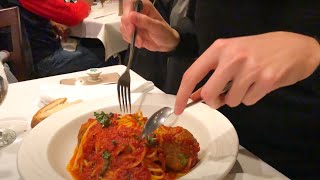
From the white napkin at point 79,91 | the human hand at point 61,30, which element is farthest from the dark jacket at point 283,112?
the human hand at point 61,30

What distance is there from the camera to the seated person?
2.92 metres

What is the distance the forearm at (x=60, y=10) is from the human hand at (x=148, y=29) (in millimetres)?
1931

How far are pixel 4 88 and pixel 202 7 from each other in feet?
2.22

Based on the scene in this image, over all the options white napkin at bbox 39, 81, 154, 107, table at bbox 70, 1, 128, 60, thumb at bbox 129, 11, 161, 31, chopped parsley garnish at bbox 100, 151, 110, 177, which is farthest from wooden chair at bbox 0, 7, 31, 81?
chopped parsley garnish at bbox 100, 151, 110, 177

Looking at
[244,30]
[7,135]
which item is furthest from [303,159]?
[7,135]

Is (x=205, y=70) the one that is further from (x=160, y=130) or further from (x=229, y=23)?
(x=229, y=23)

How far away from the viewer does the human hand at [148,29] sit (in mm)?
1123

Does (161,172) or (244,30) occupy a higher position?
(244,30)

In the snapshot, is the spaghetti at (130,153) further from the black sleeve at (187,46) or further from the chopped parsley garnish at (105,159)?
the black sleeve at (187,46)

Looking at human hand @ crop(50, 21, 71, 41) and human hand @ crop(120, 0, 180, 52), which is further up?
human hand @ crop(120, 0, 180, 52)

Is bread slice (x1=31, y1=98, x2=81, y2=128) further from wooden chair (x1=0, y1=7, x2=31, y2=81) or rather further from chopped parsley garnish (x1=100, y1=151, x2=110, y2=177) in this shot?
wooden chair (x1=0, y1=7, x2=31, y2=81)

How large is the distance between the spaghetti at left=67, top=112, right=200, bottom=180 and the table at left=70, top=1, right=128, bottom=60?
2315mm

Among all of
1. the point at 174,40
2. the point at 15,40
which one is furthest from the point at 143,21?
the point at 15,40

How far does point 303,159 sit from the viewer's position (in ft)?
3.49
